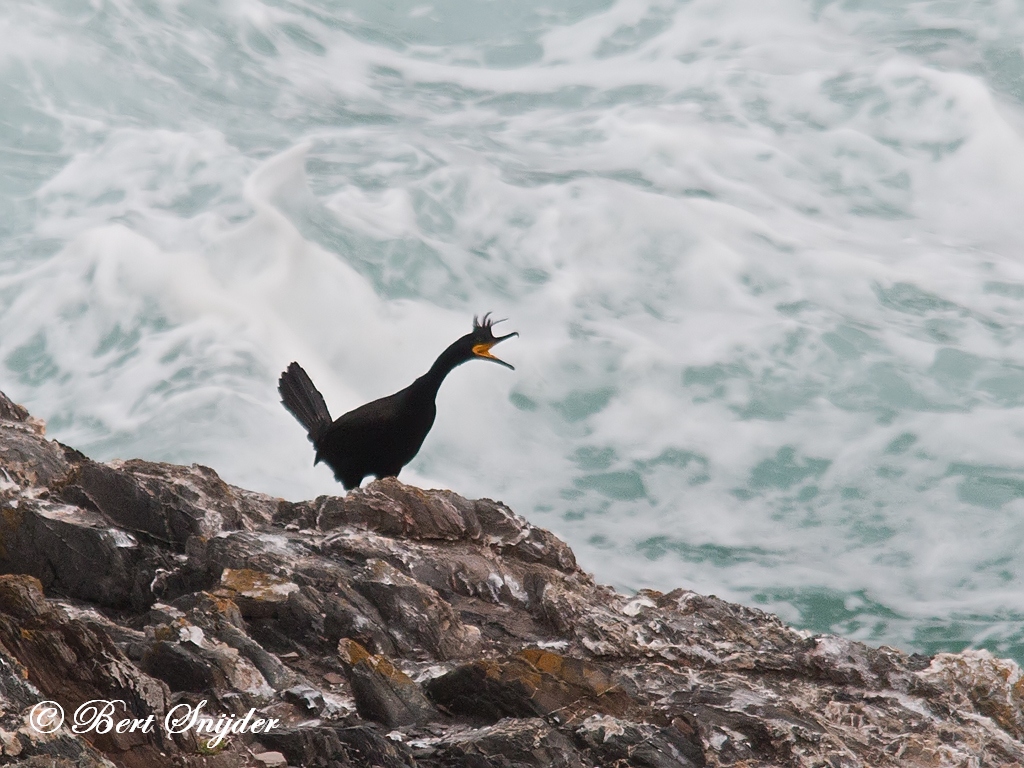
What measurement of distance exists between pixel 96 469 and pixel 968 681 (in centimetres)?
559

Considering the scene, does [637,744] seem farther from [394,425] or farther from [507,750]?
[394,425]

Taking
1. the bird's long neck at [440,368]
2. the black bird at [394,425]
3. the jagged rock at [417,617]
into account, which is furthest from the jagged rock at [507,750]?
the bird's long neck at [440,368]

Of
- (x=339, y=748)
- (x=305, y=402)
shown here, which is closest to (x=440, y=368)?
(x=305, y=402)

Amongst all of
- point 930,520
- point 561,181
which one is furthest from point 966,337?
point 561,181

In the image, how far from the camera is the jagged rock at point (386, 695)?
644cm

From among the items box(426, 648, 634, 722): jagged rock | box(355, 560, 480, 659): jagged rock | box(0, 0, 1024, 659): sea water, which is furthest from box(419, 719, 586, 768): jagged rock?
box(0, 0, 1024, 659): sea water

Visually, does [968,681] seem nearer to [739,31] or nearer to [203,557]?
[203,557]

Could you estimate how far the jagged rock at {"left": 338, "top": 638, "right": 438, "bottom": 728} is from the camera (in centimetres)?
644

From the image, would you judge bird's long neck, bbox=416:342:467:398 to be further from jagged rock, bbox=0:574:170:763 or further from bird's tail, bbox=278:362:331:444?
jagged rock, bbox=0:574:170:763

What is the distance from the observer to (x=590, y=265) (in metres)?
38.2

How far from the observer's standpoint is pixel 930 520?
98.0 feet

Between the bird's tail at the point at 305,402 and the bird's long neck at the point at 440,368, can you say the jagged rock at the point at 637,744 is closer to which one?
the bird's long neck at the point at 440,368

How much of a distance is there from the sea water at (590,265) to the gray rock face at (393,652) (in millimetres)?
19367

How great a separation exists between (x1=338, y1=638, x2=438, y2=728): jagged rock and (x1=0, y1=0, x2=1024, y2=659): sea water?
21.6 meters
